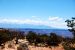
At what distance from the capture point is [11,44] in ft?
68.6

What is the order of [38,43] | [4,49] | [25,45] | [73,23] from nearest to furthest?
[73,23] → [25,45] → [4,49] → [38,43]

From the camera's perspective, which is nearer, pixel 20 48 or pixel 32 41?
pixel 20 48

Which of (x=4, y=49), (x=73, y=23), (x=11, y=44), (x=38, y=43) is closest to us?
(x=73, y=23)

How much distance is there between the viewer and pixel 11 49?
1956cm

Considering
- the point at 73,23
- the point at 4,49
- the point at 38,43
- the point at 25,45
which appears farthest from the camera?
the point at 38,43

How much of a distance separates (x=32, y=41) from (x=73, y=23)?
10182mm

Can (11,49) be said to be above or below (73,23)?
below

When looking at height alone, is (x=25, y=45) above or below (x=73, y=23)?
below

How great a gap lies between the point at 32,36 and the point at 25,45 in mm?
9521

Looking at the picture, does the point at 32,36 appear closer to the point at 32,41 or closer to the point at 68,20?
the point at 32,41

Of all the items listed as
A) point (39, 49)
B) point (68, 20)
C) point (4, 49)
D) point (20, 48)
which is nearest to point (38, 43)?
point (39, 49)

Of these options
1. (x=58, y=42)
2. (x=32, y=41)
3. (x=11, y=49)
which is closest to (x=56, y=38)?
(x=58, y=42)

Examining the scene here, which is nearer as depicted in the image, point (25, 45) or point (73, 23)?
point (73, 23)

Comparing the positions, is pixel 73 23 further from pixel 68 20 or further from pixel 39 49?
pixel 39 49
